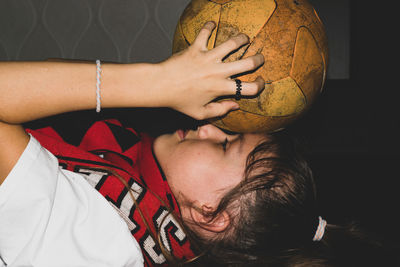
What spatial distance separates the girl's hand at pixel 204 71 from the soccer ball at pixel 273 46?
3 cm

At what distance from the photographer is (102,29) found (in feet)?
5.29

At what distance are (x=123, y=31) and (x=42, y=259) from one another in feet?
4.58

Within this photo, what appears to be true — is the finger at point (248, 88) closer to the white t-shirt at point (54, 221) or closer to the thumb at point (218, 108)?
the thumb at point (218, 108)

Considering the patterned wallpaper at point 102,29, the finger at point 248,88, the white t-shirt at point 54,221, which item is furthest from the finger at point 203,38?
the patterned wallpaper at point 102,29

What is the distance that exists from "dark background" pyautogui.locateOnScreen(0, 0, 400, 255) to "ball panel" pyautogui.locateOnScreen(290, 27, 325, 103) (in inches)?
26.7

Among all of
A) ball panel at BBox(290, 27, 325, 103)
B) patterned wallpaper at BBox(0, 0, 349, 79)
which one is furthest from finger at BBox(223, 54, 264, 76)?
patterned wallpaper at BBox(0, 0, 349, 79)

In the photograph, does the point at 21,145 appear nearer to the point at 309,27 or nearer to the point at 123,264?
the point at 123,264

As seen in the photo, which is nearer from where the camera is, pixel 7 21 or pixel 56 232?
pixel 56 232

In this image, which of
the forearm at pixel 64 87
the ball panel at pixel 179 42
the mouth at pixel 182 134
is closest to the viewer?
the forearm at pixel 64 87

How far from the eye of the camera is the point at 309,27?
0.61m

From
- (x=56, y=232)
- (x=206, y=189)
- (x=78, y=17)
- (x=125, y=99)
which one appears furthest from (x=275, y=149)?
(x=78, y=17)

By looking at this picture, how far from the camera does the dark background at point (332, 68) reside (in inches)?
49.8

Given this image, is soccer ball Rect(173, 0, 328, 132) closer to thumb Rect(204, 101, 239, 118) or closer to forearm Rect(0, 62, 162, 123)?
thumb Rect(204, 101, 239, 118)

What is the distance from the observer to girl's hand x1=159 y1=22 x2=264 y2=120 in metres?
0.54
